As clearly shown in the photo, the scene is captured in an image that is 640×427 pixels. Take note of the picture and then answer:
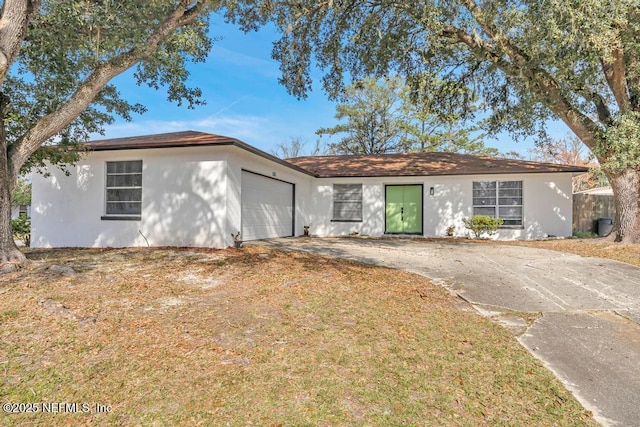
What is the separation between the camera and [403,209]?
14117 mm

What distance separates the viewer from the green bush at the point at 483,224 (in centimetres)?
1259

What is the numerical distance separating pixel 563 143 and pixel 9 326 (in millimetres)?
35659

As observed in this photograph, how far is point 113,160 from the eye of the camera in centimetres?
991

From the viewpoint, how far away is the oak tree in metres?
5.79

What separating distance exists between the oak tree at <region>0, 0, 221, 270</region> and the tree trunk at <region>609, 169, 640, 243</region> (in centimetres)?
1134

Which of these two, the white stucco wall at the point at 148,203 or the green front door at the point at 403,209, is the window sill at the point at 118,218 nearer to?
the white stucco wall at the point at 148,203

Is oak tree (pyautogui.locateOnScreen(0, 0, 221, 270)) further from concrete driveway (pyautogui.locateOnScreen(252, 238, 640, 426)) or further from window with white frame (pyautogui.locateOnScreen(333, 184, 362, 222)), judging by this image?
window with white frame (pyautogui.locateOnScreen(333, 184, 362, 222))

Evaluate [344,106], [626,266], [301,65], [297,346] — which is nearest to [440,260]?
[626,266]

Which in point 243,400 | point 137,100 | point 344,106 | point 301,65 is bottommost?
point 243,400

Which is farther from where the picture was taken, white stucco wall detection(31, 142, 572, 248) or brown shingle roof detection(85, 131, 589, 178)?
brown shingle roof detection(85, 131, 589, 178)

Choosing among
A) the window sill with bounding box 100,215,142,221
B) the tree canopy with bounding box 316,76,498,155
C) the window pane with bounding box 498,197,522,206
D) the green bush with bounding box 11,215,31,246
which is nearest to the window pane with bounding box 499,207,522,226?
the window pane with bounding box 498,197,522,206

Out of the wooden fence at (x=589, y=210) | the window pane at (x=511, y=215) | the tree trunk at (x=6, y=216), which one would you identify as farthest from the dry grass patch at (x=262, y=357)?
the wooden fence at (x=589, y=210)

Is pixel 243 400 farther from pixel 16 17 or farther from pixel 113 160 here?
pixel 113 160

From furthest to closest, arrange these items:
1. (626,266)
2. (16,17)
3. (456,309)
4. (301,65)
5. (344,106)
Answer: (344,106) → (301,65) → (626,266) → (16,17) → (456,309)
